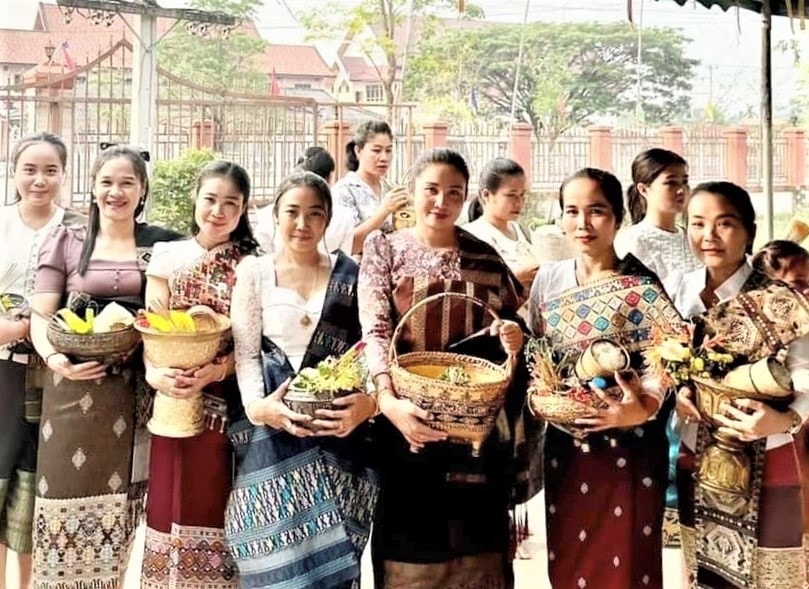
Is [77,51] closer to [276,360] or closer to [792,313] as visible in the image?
[276,360]

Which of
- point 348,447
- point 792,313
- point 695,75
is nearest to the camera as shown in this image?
point 792,313

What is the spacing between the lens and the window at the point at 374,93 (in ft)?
17.3

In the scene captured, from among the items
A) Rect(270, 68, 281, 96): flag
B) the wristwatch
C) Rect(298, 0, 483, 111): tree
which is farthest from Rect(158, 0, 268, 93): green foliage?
the wristwatch

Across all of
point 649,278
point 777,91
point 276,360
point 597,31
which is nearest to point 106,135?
point 276,360

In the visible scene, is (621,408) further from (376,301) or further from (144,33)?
(144,33)

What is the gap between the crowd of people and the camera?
2432 mm

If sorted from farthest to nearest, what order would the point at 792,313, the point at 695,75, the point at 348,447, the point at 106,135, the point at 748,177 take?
the point at 695,75 < the point at 748,177 < the point at 106,135 < the point at 348,447 < the point at 792,313

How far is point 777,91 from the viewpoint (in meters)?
6.01

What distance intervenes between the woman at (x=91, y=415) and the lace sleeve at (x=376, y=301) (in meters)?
0.65

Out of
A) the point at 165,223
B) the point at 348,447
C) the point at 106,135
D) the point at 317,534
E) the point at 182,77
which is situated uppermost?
the point at 182,77

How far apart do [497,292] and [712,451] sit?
2.19 feet

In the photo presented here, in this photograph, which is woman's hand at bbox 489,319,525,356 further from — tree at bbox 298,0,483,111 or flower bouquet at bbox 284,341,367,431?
tree at bbox 298,0,483,111

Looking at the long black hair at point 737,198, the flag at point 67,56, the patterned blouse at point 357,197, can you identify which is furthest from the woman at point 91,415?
the flag at point 67,56

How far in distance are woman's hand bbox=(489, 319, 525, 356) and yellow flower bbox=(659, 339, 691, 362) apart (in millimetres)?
347
